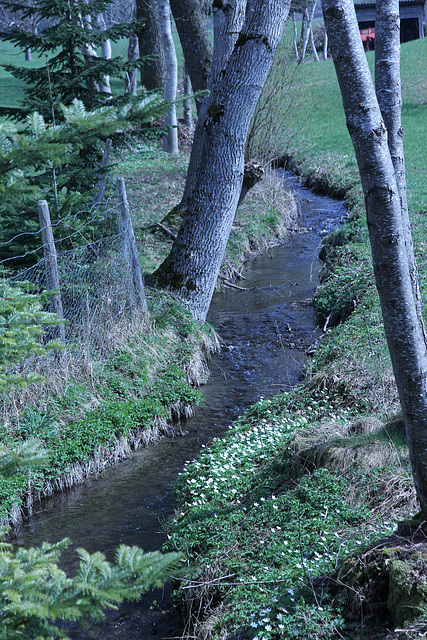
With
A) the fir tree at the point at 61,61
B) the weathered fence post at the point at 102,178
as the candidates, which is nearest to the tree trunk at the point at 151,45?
the fir tree at the point at 61,61

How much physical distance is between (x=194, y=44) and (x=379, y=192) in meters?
9.69

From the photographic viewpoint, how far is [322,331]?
8633mm

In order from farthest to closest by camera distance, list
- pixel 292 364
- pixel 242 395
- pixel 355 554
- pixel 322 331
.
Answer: pixel 322 331 → pixel 292 364 → pixel 242 395 → pixel 355 554

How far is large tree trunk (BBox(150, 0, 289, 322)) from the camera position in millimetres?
7242

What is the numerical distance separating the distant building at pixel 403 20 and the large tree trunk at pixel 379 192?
44149 mm

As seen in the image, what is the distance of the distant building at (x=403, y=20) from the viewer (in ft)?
145

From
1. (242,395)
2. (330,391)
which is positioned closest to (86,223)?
(242,395)

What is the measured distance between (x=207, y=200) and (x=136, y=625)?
18.2 ft

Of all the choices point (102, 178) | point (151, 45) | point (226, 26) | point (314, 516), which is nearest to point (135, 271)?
point (102, 178)

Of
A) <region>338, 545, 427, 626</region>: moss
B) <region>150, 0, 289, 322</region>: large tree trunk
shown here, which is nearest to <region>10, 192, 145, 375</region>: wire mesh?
<region>150, 0, 289, 322</region>: large tree trunk

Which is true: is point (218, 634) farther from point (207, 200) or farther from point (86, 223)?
point (207, 200)

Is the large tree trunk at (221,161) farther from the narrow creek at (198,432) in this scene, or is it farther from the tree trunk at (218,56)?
the narrow creek at (198,432)

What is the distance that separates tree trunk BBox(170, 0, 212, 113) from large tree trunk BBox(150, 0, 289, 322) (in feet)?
12.1

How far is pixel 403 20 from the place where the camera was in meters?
48.5
